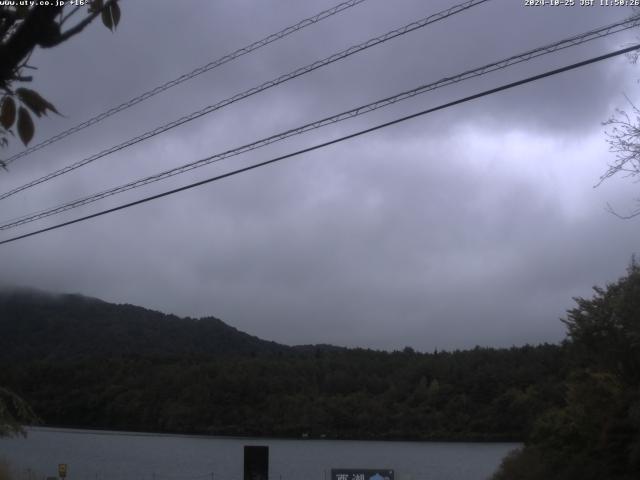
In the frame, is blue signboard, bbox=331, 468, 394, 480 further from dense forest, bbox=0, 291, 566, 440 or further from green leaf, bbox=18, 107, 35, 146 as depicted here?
green leaf, bbox=18, 107, 35, 146

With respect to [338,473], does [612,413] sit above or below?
above

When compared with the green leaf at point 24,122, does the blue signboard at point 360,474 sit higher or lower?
lower

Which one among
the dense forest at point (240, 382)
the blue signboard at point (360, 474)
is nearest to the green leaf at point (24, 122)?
the blue signboard at point (360, 474)

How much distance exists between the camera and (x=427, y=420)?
53.3 m

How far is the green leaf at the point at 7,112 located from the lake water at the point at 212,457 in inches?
1334

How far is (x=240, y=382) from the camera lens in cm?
5181

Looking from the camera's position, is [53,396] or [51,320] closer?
[53,396]

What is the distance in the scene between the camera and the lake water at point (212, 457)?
129 ft

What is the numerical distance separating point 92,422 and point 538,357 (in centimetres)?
2558

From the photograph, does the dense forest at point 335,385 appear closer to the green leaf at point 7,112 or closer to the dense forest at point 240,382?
the dense forest at point 240,382

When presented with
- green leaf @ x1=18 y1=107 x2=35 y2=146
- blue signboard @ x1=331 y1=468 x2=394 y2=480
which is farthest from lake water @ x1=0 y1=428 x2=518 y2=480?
green leaf @ x1=18 y1=107 x2=35 y2=146

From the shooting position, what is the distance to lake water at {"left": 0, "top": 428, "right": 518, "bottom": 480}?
129 ft

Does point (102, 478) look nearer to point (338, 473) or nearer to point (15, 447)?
point (15, 447)

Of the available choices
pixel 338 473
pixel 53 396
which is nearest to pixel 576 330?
pixel 338 473
